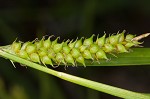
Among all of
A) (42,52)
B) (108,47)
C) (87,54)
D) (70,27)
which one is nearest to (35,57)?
(42,52)

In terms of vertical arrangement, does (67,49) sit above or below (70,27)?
above

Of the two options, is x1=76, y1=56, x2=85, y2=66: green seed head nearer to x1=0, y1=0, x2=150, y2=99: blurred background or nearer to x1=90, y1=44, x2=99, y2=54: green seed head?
x1=90, y1=44, x2=99, y2=54: green seed head

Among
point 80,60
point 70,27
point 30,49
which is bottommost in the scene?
point 70,27

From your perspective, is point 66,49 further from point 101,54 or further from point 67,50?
point 101,54

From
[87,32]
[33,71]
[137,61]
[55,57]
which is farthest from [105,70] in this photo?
[55,57]

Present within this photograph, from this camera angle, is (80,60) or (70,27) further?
(70,27)

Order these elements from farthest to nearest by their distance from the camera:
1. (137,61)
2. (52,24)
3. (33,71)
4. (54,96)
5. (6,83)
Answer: (52,24) → (6,83) → (33,71) → (54,96) → (137,61)

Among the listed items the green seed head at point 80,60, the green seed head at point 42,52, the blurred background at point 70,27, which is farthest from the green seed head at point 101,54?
the blurred background at point 70,27

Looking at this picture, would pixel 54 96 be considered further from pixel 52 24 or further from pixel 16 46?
pixel 16 46
